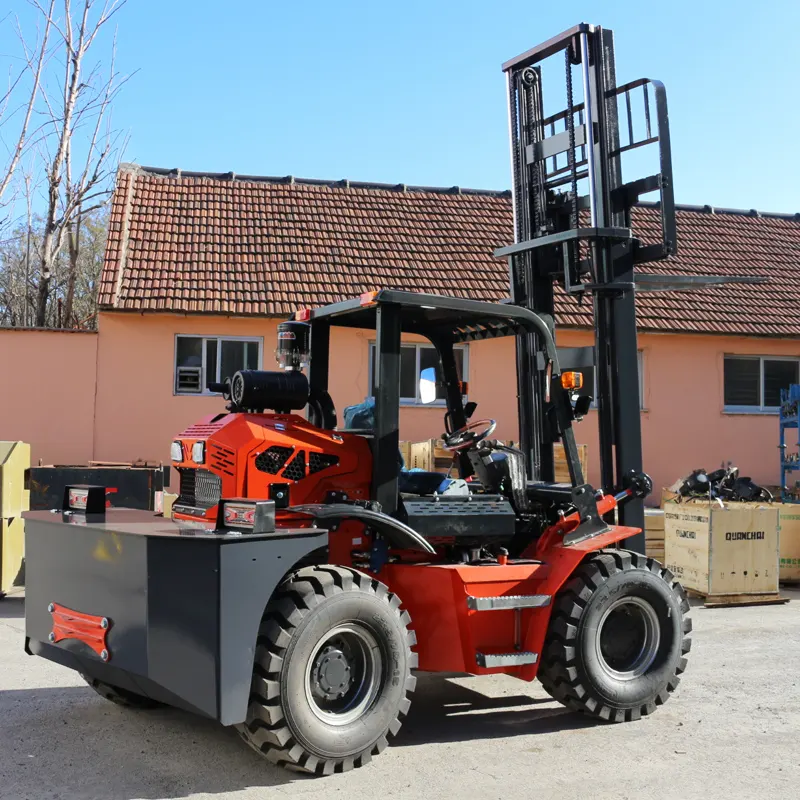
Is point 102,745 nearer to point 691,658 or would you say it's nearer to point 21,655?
point 21,655

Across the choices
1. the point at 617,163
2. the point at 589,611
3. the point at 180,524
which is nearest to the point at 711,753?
the point at 589,611

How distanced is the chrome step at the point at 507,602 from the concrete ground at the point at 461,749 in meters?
0.78

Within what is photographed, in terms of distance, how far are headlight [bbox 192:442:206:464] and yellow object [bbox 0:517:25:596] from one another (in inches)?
209

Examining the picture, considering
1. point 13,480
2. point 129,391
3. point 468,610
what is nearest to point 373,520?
point 468,610

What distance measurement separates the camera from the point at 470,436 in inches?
243

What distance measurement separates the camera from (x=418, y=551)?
597 cm

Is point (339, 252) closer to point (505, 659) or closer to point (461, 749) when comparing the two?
point (505, 659)

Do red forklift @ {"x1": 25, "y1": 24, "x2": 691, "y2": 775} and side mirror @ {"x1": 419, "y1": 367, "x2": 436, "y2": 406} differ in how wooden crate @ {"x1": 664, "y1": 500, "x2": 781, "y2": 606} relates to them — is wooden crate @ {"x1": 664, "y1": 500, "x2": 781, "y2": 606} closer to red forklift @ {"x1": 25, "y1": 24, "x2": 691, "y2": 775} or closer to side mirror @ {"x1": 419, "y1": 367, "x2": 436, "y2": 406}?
red forklift @ {"x1": 25, "y1": 24, "x2": 691, "y2": 775}

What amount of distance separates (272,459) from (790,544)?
28.2ft

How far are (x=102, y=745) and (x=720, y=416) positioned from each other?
13919mm

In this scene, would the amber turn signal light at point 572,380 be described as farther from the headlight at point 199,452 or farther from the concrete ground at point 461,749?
the headlight at point 199,452

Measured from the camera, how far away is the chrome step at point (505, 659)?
18.4 feet

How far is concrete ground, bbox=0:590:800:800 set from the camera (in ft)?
15.9

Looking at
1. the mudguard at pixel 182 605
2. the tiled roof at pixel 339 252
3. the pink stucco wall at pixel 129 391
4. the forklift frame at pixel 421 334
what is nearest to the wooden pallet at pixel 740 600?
the pink stucco wall at pixel 129 391
